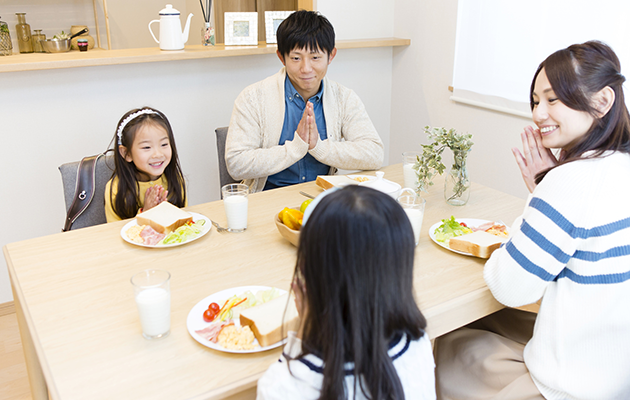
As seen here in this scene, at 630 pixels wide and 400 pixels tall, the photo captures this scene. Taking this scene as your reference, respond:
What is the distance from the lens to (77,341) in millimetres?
997

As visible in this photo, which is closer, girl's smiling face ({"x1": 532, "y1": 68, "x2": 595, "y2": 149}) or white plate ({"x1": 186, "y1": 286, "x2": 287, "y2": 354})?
white plate ({"x1": 186, "y1": 286, "x2": 287, "y2": 354})

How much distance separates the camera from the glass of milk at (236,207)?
4.77ft

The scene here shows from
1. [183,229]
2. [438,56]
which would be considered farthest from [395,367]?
[438,56]

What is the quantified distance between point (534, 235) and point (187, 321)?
2.42ft

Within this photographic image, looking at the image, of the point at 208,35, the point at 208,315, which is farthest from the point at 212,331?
the point at 208,35

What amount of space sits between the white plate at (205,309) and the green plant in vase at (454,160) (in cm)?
74

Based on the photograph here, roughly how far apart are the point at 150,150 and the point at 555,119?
1.31 m

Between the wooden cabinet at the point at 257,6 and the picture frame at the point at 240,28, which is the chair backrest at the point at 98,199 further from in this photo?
the wooden cabinet at the point at 257,6

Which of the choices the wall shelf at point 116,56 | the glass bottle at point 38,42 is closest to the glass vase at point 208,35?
Answer: the wall shelf at point 116,56

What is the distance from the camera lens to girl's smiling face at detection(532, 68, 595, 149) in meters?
1.16

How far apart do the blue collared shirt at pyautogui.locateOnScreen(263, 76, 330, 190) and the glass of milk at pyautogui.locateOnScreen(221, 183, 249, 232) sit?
0.70 meters

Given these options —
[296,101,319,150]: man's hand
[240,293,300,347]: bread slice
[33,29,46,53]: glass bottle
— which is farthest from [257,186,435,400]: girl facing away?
[33,29,46,53]: glass bottle

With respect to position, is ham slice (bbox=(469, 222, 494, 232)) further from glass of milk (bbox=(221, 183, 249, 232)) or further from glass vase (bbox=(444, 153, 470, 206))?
glass of milk (bbox=(221, 183, 249, 232))

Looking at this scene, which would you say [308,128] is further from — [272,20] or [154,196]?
[272,20]
